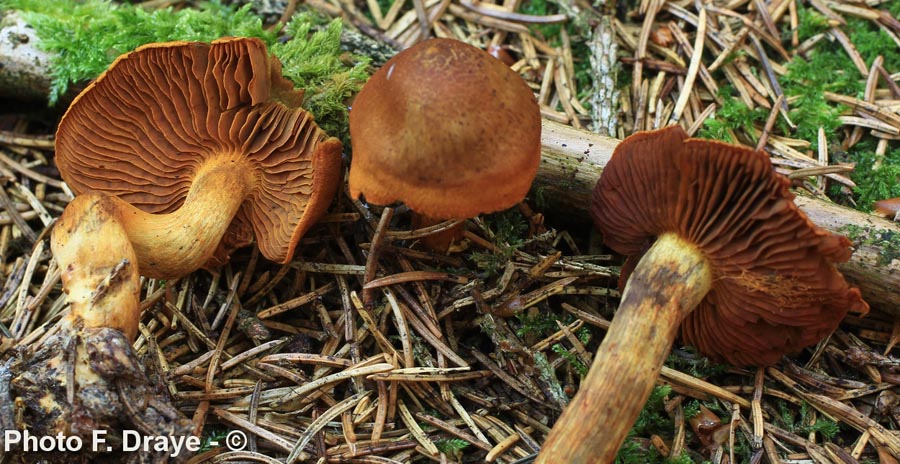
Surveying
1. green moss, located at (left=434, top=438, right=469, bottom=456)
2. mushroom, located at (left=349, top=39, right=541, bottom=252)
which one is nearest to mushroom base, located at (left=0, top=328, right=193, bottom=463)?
green moss, located at (left=434, top=438, right=469, bottom=456)

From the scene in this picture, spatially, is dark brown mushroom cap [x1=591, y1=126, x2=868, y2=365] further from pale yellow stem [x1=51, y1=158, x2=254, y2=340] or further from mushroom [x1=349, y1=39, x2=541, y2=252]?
pale yellow stem [x1=51, y1=158, x2=254, y2=340]

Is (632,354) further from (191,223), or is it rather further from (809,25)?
(809,25)

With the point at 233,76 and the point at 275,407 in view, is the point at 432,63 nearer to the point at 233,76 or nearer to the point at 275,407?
the point at 233,76

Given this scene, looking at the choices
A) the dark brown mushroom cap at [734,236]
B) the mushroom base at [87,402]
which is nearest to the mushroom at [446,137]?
→ the dark brown mushroom cap at [734,236]

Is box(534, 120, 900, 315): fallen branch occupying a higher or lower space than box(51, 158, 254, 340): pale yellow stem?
higher

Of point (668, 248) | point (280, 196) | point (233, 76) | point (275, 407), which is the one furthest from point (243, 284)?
point (668, 248)

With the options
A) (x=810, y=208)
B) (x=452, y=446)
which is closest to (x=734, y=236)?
(x=810, y=208)
